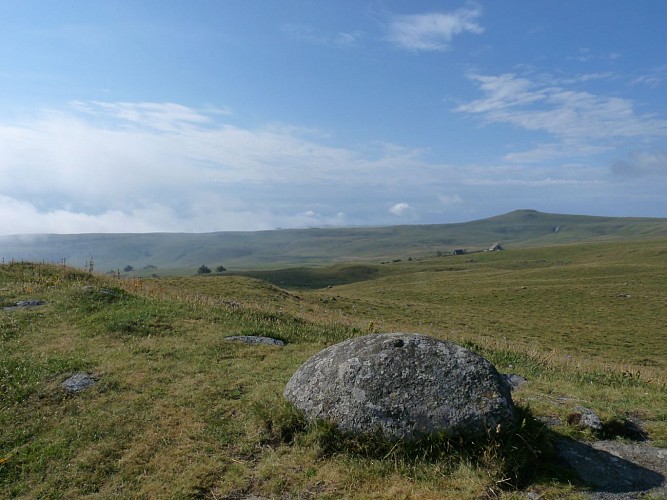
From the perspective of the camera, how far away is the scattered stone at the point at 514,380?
1269 centimetres

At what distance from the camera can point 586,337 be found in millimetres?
43375

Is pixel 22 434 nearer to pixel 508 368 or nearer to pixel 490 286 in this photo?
pixel 508 368

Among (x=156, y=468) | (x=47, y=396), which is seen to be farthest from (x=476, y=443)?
(x=47, y=396)

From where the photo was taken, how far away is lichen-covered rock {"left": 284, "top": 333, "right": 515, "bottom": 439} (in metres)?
8.23

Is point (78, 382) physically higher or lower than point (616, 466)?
higher

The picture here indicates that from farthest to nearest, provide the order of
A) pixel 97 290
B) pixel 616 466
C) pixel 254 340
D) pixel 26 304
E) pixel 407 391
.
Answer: pixel 97 290 → pixel 26 304 → pixel 254 340 → pixel 407 391 → pixel 616 466

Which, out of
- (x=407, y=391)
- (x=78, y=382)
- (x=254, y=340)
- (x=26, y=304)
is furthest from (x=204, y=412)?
(x=26, y=304)

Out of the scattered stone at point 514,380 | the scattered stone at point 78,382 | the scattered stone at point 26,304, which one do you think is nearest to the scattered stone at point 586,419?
the scattered stone at point 514,380

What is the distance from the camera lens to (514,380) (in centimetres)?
1325

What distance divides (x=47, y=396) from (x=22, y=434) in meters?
1.65

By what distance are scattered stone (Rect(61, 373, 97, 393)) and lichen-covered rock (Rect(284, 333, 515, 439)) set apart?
18.9 feet

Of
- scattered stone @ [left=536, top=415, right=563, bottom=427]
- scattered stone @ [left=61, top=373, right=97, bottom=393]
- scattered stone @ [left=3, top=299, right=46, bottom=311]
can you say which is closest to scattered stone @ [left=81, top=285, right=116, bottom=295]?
scattered stone @ [left=3, top=299, right=46, bottom=311]

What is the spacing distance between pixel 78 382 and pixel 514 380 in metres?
11.9

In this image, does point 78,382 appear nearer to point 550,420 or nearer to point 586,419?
point 550,420
